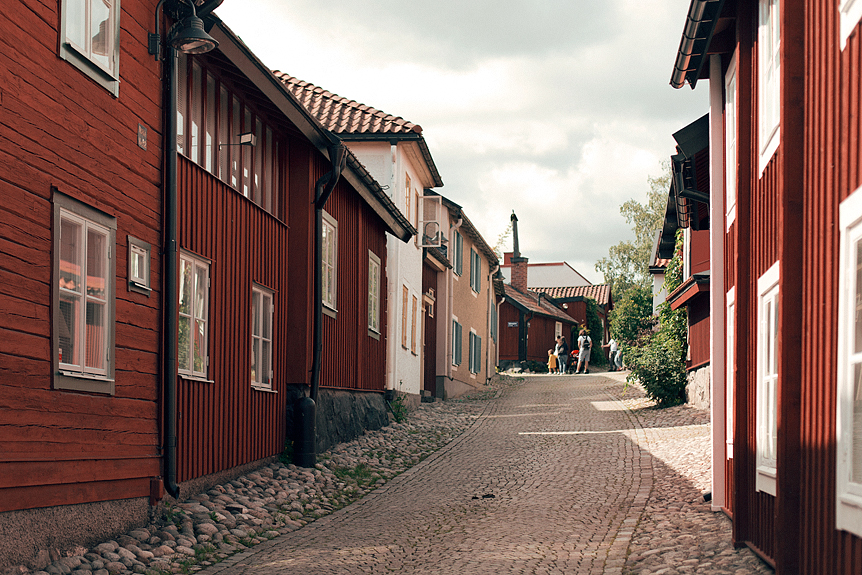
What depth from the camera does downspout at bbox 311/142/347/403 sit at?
12875 millimetres

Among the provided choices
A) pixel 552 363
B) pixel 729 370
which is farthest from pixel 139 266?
pixel 552 363

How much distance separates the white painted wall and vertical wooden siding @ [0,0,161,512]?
34.3 ft

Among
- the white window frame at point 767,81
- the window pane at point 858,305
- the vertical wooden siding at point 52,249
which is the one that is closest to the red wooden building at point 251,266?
the vertical wooden siding at point 52,249

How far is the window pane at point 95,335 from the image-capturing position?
7473 mm

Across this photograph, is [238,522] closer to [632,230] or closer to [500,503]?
[500,503]

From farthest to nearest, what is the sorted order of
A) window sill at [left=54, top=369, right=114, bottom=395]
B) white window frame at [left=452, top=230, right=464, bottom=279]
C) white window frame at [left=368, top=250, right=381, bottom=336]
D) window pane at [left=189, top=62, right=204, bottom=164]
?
white window frame at [left=452, top=230, right=464, bottom=279] < white window frame at [left=368, top=250, right=381, bottom=336] < window pane at [left=189, top=62, right=204, bottom=164] < window sill at [left=54, top=369, right=114, bottom=395]

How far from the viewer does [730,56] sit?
9047mm

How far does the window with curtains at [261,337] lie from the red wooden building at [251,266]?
0.02m

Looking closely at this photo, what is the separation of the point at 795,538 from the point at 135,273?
575cm

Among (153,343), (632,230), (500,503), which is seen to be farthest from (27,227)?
(632,230)

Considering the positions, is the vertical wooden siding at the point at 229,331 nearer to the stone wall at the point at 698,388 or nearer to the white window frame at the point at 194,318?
the white window frame at the point at 194,318

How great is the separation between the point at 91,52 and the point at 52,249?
5.73ft

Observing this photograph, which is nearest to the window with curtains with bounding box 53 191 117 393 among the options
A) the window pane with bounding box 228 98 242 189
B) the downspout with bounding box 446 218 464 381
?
the window pane with bounding box 228 98 242 189

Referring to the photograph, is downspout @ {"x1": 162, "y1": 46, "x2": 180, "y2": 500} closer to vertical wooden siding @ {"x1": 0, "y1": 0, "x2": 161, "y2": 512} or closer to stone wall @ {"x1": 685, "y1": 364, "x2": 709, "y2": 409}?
vertical wooden siding @ {"x1": 0, "y1": 0, "x2": 161, "y2": 512}
